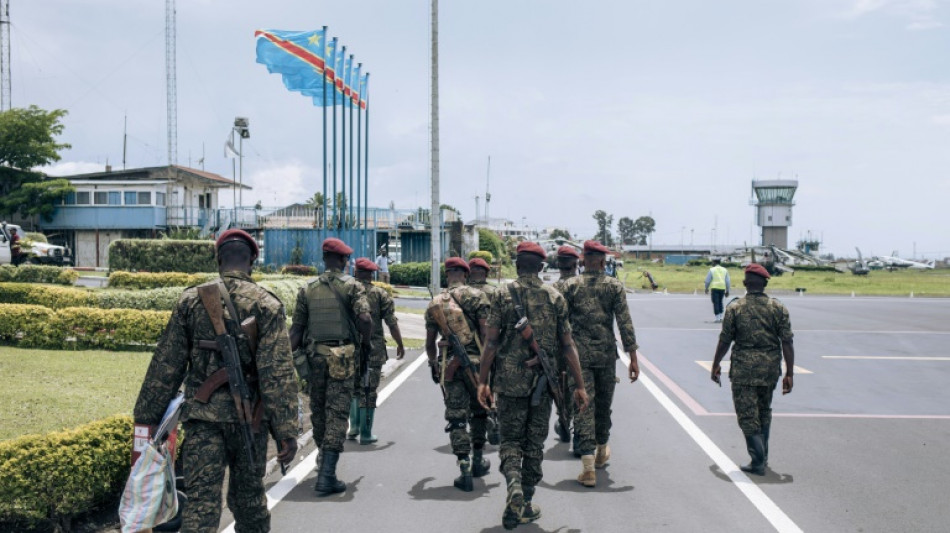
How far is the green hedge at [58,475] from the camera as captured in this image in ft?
16.8

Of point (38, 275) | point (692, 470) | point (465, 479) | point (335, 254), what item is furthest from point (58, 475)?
point (38, 275)

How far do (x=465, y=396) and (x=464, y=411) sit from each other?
7.4 inches

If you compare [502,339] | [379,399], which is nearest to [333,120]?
[379,399]

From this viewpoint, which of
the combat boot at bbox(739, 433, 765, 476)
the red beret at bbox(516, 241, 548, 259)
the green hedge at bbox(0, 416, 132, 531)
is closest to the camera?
the green hedge at bbox(0, 416, 132, 531)

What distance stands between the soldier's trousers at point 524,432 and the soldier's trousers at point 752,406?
7.44 feet

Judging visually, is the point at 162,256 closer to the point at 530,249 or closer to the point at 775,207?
the point at 530,249

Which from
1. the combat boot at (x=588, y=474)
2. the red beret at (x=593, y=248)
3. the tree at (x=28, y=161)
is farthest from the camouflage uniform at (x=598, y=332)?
the tree at (x=28, y=161)

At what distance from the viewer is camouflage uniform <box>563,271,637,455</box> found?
7.38m

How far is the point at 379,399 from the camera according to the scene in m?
11.0

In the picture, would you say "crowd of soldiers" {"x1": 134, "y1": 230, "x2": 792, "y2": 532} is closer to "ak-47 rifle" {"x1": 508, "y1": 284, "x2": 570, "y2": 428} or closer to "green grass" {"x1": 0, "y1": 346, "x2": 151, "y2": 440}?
"ak-47 rifle" {"x1": 508, "y1": 284, "x2": 570, "y2": 428}

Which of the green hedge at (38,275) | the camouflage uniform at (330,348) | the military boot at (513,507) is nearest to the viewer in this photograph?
the military boot at (513,507)

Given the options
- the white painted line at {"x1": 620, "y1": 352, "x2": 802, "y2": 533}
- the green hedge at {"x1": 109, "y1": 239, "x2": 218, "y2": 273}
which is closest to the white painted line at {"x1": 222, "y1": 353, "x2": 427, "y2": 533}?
the white painted line at {"x1": 620, "y1": 352, "x2": 802, "y2": 533}

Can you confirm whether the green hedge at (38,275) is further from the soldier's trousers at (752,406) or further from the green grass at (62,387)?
the soldier's trousers at (752,406)

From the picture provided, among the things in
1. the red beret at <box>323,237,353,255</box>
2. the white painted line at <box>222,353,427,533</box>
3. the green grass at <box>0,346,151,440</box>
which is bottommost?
the white painted line at <box>222,353,427,533</box>
